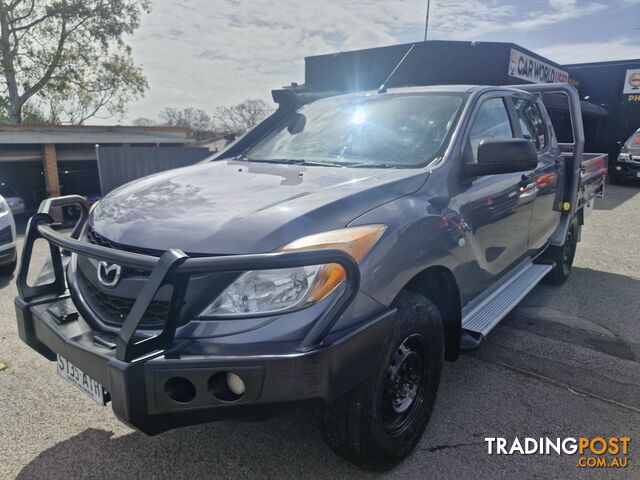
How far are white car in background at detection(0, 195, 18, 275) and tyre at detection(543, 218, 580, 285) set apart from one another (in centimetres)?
575

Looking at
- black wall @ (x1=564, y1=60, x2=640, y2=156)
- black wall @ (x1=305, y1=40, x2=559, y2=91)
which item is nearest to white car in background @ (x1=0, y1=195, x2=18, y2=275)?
black wall @ (x1=305, y1=40, x2=559, y2=91)

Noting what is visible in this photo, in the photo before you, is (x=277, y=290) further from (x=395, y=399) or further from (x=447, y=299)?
(x=447, y=299)

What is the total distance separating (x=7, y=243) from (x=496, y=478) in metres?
5.35

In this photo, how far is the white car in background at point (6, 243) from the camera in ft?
17.2

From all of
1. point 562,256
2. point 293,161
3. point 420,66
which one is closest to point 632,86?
point 420,66

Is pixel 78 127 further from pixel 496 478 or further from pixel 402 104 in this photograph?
pixel 496 478

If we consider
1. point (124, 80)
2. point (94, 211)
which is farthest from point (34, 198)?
point (94, 211)

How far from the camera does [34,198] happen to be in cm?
1703

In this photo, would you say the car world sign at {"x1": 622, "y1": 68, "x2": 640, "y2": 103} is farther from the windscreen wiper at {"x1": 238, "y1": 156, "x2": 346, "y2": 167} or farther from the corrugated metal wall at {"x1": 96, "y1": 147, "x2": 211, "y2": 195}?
the windscreen wiper at {"x1": 238, "y1": 156, "x2": 346, "y2": 167}

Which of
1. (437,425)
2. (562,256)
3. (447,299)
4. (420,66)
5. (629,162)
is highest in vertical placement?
(420,66)

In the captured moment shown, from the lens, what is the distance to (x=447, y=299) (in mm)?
2641

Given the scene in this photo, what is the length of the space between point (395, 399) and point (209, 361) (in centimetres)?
100

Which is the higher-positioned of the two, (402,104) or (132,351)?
(402,104)

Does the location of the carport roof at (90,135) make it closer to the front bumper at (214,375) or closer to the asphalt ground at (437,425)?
the asphalt ground at (437,425)
